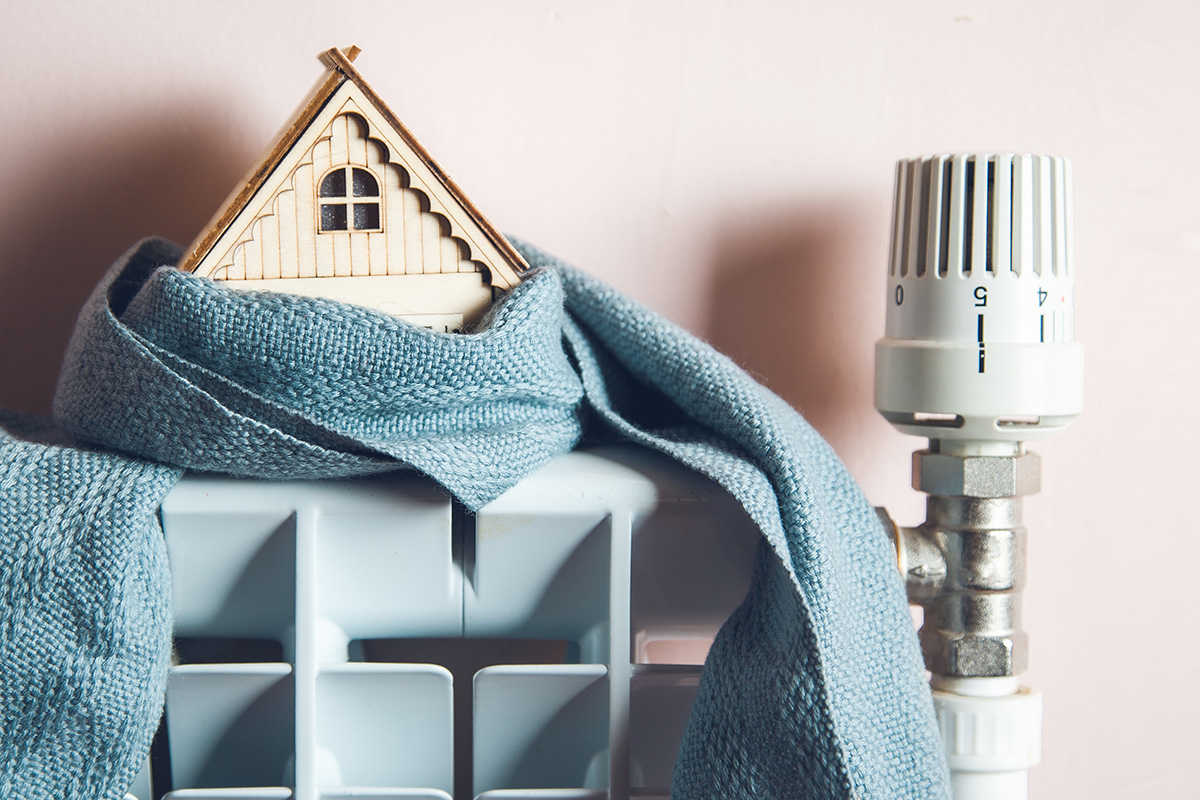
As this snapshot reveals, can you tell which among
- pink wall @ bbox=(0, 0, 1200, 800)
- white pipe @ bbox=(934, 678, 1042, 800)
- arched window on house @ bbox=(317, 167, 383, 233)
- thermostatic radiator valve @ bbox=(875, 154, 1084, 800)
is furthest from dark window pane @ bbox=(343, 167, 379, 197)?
white pipe @ bbox=(934, 678, 1042, 800)

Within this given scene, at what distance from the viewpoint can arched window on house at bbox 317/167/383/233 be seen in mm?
407

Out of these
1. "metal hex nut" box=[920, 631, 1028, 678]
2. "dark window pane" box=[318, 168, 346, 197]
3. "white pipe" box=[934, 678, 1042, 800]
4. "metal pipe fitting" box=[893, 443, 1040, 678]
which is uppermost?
"dark window pane" box=[318, 168, 346, 197]

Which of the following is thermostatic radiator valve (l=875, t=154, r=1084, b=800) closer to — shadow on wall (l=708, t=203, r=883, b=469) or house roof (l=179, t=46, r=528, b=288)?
shadow on wall (l=708, t=203, r=883, b=469)

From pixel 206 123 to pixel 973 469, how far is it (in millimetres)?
495

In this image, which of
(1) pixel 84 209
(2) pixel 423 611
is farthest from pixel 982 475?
(1) pixel 84 209

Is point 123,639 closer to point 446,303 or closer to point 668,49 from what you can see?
point 446,303

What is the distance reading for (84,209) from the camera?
53 centimetres

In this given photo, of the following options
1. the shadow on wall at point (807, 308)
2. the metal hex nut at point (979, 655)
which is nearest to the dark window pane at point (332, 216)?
the shadow on wall at point (807, 308)

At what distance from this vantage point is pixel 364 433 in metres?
0.38

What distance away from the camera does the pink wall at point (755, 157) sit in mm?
526

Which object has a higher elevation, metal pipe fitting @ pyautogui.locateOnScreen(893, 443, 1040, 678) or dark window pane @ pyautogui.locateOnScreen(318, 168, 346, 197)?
dark window pane @ pyautogui.locateOnScreen(318, 168, 346, 197)

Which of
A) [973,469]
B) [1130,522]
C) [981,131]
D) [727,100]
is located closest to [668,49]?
[727,100]

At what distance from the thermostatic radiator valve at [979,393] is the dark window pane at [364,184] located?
28 cm

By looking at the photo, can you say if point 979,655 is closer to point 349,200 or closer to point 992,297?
point 992,297
